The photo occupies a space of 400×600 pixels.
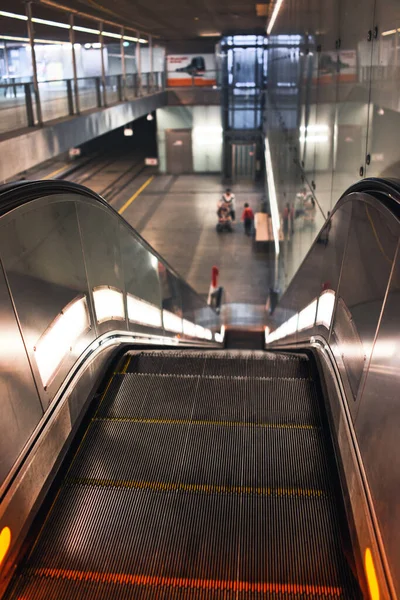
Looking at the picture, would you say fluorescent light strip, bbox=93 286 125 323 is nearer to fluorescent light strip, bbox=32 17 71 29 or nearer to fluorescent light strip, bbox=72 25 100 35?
fluorescent light strip, bbox=32 17 71 29

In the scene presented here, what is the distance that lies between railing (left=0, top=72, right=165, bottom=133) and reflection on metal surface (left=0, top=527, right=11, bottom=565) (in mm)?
7451

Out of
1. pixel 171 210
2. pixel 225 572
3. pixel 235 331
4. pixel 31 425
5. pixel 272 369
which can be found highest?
pixel 31 425

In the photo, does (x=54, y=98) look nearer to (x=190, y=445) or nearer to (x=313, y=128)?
(x=313, y=128)

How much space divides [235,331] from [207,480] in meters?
11.7

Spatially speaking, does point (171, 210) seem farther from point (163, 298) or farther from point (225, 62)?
point (163, 298)

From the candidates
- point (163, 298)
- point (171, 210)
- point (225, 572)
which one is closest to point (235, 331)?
point (163, 298)

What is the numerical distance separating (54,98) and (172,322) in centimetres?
547

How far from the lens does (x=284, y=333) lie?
8.70 metres

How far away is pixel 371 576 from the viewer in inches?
90.2

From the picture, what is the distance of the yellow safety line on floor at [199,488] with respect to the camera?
3.07 metres

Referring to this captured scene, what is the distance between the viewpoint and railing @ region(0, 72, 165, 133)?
9258 millimetres

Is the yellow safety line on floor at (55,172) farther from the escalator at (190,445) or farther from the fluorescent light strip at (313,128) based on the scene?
the escalator at (190,445)

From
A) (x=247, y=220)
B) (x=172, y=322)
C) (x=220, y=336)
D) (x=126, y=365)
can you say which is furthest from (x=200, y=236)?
(x=126, y=365)

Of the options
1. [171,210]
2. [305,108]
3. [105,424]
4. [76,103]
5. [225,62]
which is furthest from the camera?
[225,62]
